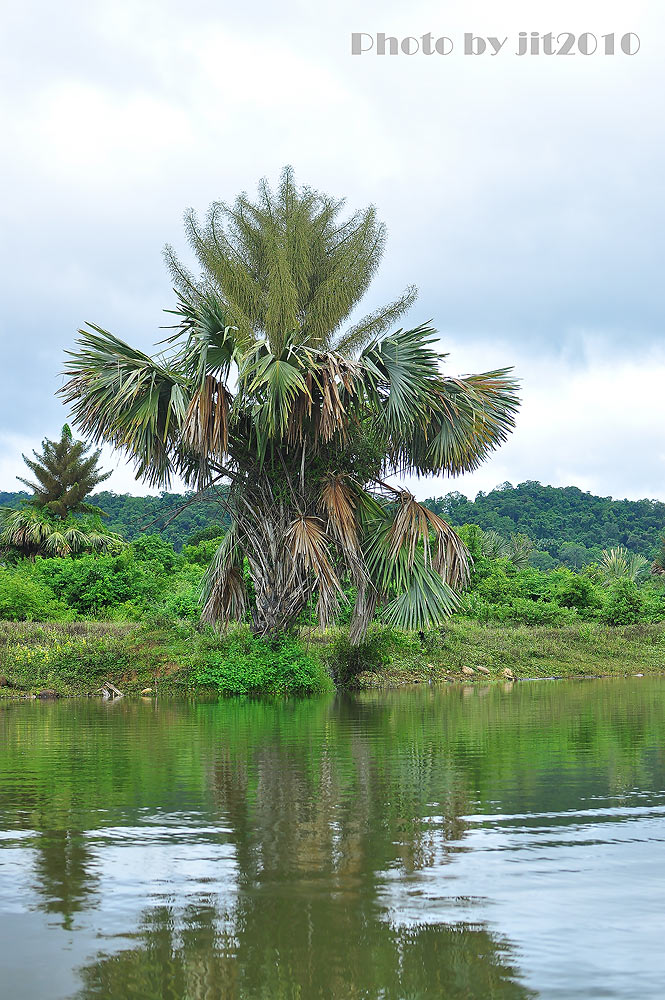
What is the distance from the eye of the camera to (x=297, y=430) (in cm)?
1608

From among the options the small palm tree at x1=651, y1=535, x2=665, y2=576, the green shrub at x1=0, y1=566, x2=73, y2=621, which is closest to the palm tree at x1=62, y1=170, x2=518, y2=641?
the green shrub at x1=0, y1=566, x2=73, y2=621

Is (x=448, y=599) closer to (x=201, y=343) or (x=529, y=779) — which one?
(x=201, y=343)

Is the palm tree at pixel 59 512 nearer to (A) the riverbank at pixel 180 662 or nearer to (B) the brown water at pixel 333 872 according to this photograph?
(A) the riverbank at pixel 180 662

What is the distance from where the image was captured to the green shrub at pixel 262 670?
17297mm

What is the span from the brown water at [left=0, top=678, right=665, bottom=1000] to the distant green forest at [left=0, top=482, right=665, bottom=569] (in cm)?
5523

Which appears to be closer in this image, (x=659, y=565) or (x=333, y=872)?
(x=333, y=872)

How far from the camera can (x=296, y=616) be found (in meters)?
17.5

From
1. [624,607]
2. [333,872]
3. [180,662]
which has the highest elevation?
[624,607]

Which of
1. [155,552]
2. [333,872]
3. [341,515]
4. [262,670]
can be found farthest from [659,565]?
[333,872]

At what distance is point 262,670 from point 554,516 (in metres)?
63.0

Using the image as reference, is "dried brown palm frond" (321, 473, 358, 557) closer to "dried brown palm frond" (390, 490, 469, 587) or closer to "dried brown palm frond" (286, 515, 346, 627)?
"dried brown palm frond" (286, 515, 346, 627)

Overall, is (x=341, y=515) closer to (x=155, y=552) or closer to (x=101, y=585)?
(x=101, y=585)

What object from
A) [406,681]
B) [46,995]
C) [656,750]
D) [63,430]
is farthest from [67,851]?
[63,430]

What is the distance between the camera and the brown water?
3.25 m
